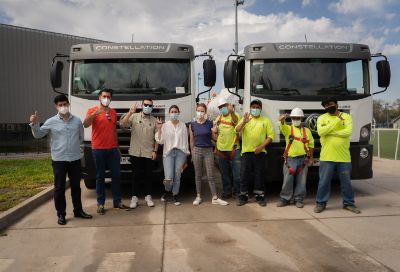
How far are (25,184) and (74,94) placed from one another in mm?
2959

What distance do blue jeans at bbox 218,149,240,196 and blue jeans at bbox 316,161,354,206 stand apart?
1.50 metres

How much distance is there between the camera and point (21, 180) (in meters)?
9.55

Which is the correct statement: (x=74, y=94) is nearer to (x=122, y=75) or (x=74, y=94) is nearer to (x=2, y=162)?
(x=122, y=75)

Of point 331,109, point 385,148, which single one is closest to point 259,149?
point 331,109

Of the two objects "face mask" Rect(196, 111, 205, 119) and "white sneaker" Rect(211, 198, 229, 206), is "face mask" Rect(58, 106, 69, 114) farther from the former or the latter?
"white sneaker" Rect(211, 198, 229, 206)

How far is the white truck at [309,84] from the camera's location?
7051 millimetres

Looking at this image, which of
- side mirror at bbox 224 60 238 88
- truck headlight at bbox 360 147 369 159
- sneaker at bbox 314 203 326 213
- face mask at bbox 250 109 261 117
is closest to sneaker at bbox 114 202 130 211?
face mask at bbox 250 109 261 117

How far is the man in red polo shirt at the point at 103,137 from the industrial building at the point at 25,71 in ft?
58.9

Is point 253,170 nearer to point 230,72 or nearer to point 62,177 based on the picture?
point 230,72

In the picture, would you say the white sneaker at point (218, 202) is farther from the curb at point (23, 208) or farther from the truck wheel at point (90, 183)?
the curb at point (23, 208)

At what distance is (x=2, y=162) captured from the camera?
13375 millimetres

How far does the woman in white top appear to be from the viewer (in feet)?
22.7

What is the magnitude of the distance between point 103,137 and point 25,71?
21122 mm

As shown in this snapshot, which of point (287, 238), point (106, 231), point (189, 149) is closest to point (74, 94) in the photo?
point (189, 149)
